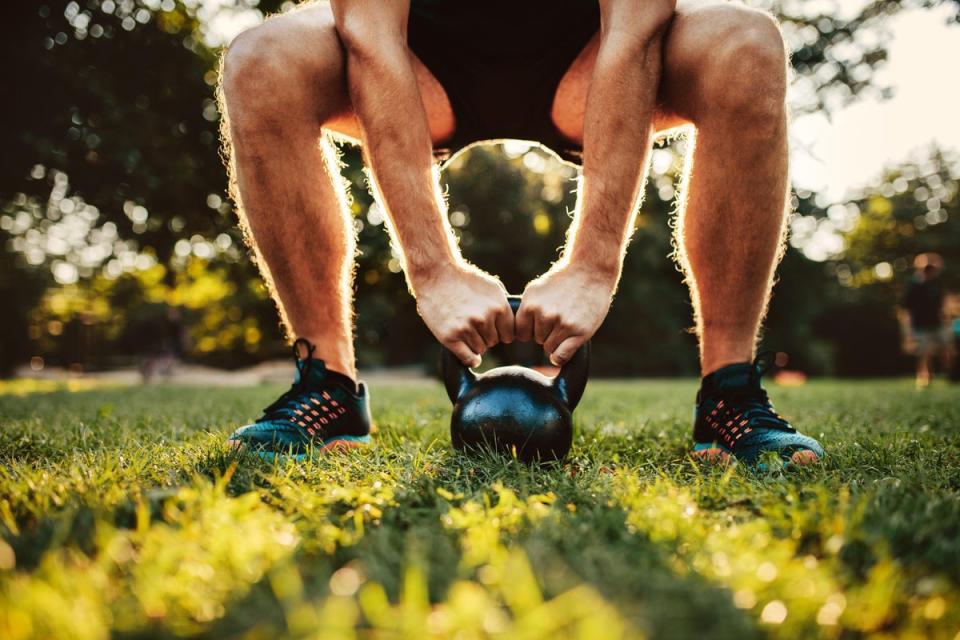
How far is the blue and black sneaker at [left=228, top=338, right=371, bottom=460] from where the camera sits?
180 cm

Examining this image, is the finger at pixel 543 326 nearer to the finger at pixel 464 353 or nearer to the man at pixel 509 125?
the man at pixel 509 125

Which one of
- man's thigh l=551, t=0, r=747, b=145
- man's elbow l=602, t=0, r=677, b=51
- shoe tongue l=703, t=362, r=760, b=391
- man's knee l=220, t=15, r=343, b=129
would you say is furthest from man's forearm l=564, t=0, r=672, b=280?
man's knee l=220, t=15, r=343, b=129

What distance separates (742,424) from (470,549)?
44.0 inches

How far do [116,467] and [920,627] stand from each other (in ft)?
5.31

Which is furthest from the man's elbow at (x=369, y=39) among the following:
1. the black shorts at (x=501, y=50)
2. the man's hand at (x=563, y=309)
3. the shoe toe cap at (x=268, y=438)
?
the shoe toe cap at (x=268, y=438)

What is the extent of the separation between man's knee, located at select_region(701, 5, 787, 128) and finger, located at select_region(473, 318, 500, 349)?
3.20 ft

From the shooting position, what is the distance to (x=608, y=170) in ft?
5.79

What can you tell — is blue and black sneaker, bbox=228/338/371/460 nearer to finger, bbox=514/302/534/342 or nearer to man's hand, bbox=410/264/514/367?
man's hand, bbox=410/264/514/367

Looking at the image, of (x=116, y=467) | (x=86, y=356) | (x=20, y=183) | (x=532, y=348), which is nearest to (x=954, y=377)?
(x=532, y=348)

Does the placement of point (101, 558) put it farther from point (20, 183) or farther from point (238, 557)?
point (20, 183)

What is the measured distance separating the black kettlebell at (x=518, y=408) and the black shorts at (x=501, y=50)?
0.93 metres

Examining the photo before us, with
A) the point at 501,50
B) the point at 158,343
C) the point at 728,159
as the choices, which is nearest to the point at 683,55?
the point at 728,159

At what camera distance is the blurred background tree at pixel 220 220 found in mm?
8430

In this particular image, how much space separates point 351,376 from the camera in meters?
2.18
